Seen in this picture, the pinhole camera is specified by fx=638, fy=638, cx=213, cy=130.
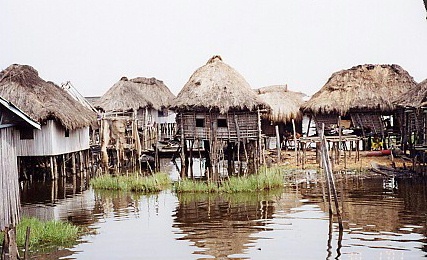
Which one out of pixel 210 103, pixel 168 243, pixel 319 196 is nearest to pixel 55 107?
pixel 210 103

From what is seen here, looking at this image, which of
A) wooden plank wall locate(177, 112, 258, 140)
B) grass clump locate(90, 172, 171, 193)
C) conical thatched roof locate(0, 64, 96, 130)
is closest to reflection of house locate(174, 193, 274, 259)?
grass clump locate(90, 172, 171, 193)

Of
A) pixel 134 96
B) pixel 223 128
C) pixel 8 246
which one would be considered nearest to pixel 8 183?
pixel 8 246

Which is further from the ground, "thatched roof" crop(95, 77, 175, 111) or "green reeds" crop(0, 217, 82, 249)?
"thatched roof" crop(95, 77, 175, 111)

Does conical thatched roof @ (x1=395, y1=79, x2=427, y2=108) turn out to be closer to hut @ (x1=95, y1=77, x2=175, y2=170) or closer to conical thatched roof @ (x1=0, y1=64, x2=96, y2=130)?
hut @ (x1=95, y1=77, x2=175, y2=170)

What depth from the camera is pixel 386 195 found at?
1903cm

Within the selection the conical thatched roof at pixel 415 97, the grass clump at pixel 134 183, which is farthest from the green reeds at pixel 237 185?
the conical thatched roof at pixel 415 97

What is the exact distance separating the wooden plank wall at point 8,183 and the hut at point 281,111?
22.4 m

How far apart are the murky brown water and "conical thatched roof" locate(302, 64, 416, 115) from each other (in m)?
9.01

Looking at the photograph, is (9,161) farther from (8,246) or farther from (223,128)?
(223,128)

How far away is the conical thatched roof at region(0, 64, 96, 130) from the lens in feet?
80.6

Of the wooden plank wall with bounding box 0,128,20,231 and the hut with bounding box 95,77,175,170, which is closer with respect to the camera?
the wooden plank wall with bounding box 0,128,20,231

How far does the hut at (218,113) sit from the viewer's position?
24297 millimetres

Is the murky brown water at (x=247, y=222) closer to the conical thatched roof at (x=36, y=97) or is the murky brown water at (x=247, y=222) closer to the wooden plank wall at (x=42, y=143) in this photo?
the wooden plank wall at (x=42, y=143)

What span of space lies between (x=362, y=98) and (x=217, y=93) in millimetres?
9642
